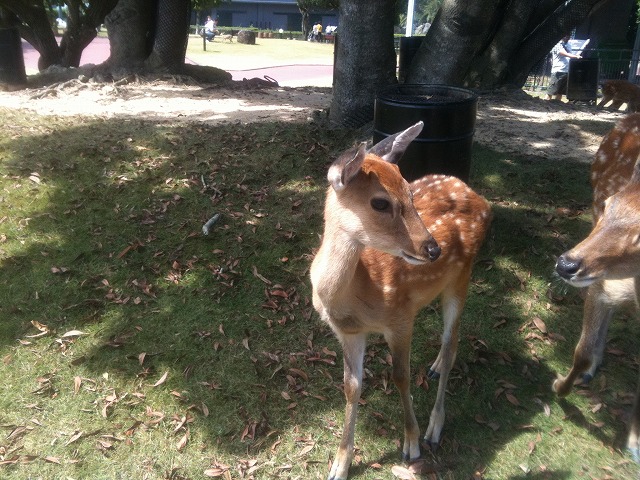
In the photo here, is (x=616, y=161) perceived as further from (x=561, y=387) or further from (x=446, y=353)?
(x=446, y=353)

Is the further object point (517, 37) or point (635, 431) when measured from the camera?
point (517, 37)

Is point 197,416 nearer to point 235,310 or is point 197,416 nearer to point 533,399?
point 235,310

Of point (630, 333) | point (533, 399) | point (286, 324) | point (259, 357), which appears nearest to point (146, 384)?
point (259, 357)

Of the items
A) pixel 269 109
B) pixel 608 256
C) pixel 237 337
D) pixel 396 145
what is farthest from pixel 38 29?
pixel 608 256

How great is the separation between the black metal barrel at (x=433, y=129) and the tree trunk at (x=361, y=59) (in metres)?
2.29

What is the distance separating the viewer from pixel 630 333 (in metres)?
4.54

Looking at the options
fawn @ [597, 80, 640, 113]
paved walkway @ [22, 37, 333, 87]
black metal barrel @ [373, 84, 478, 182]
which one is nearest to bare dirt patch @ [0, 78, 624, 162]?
fawn @ [597, 80, 640, 113]

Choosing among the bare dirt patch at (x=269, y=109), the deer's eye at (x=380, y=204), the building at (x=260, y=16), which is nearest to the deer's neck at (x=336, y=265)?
the deer's eye at (x=380, y=204)

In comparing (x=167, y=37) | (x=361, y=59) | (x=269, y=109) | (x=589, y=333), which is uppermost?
(x=167, y=37)

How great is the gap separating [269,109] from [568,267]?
6.44 meters

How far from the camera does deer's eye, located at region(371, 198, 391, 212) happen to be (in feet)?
9.58

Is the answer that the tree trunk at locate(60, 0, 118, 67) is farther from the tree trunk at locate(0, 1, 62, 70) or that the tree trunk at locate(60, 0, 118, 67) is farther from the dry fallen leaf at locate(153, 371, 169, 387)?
the dry fallen leaf at locate(153, 371, 169, 387)

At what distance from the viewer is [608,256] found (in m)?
3.02

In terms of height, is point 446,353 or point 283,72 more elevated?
point 283,72
